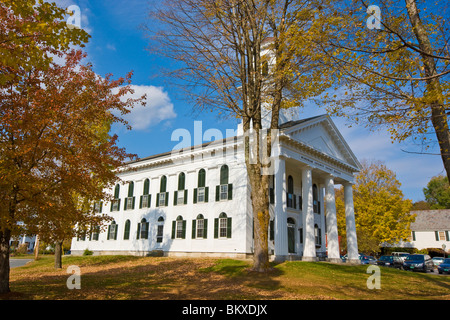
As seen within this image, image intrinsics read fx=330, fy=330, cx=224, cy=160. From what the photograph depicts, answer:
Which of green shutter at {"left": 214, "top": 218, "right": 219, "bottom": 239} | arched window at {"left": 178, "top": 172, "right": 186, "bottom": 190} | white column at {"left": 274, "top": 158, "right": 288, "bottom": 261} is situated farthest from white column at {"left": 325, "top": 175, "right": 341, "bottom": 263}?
arched window at {"left": 178, "top": 172, "right": 186, "bottom": 190}

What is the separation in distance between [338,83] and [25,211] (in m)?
9.60

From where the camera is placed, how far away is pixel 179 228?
26.9m

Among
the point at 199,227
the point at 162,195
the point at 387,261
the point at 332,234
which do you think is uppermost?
the point at 162,195

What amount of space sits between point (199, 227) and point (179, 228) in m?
2.28

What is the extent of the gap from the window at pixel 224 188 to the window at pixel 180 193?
3.63m

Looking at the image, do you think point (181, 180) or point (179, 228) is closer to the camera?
point (179, 228)

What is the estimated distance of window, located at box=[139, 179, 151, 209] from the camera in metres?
30.1

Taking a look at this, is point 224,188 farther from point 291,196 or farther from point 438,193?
point 438,193

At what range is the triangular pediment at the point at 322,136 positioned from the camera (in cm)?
2384

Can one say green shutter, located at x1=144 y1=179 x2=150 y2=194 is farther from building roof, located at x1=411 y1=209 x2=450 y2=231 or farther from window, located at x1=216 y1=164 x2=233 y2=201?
building roof, located at x1=411 y1=209 x2=450 y2=231

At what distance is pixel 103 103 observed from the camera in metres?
11.1

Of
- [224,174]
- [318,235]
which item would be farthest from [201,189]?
[318,235]

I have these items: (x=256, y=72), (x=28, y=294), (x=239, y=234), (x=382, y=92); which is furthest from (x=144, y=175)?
(x=382, y=92)
